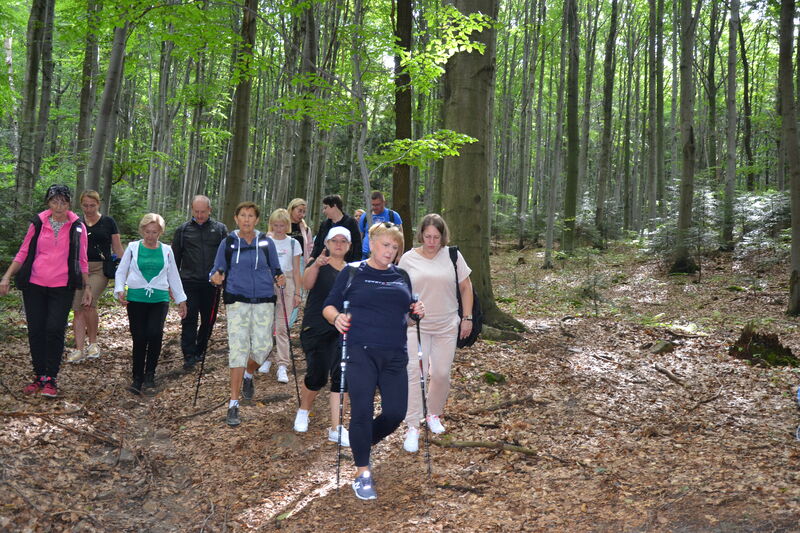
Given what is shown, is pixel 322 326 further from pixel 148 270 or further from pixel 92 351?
pixel 92 351

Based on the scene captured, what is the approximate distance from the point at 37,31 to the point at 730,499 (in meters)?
15.9

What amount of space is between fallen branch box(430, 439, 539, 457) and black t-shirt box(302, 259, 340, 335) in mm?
1392

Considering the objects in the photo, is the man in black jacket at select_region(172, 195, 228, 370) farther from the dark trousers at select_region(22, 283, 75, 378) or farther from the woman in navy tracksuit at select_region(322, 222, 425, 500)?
the woman in navy tracksuit at select_region(322, 222, 425, 500)

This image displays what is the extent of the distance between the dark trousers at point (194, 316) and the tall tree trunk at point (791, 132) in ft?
31.3

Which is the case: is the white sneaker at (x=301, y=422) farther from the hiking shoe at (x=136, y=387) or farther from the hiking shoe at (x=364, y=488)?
the hiking shoe at (x=136, y=387)

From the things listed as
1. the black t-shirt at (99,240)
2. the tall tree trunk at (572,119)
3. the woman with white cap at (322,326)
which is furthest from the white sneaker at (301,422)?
the tall tree trunk at (572,119)

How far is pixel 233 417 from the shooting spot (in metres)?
5.20

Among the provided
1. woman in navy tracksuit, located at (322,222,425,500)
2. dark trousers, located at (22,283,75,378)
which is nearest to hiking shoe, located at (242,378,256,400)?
dark trousers, located at (22,283,75,378)

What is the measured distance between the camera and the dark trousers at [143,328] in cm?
602

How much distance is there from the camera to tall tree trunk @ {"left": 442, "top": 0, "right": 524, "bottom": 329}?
7625mm

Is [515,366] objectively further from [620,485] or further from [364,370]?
[364,370]

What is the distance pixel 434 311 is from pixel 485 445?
122cm

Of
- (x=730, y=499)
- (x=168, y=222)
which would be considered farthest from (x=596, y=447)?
(x=168, y=222)

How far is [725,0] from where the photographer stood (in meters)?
20.9
